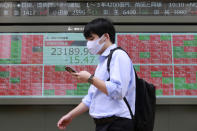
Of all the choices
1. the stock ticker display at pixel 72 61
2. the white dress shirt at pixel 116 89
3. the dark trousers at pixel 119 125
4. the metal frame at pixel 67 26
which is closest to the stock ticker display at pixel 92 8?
the metal frame at pixel 67 26

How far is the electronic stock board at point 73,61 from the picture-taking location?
11.6 feet

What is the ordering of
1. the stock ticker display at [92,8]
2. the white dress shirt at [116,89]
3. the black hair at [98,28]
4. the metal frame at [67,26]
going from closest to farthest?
1. the white dress shirt at [116,89]
2. the black hair at [98,28]
3. the metal frame at [67,26]
4. the stock ticker display at [92,8]

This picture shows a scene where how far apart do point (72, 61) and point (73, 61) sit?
0.01m

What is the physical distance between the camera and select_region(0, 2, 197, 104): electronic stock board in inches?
139

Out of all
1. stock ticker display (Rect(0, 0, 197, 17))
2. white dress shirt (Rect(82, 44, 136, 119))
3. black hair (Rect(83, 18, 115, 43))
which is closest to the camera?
white dress shirt (Rect(82, 44, 136, 119))

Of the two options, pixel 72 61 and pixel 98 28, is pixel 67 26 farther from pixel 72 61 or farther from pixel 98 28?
pixel 98 28

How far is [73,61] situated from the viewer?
358 cm

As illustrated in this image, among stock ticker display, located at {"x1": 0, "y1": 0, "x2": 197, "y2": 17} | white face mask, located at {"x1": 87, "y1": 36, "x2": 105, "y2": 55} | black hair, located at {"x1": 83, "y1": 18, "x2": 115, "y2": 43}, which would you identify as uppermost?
stock ticker display, located at {"x1": 0, "y1": 0, "x2": 197, "y2": 17}

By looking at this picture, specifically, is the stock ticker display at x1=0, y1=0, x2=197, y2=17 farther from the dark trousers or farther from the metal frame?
the dark trousers

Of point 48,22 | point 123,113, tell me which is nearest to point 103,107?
point 123,113

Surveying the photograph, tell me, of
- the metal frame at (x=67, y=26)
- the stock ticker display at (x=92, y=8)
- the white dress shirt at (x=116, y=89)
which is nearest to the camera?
the white dress shirt at (x=116, y=89)

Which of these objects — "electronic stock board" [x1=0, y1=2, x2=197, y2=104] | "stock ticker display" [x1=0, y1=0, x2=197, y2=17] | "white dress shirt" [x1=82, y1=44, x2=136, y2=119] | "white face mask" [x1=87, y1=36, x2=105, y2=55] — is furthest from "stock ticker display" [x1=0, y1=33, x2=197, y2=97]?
"white dress shirt" [x1=82, y1=44, x2=136, y2=119]

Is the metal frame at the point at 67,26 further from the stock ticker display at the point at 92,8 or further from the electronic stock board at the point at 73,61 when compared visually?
the stock ticker display at the point at 92,8

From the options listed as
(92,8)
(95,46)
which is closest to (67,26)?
(92,8)
